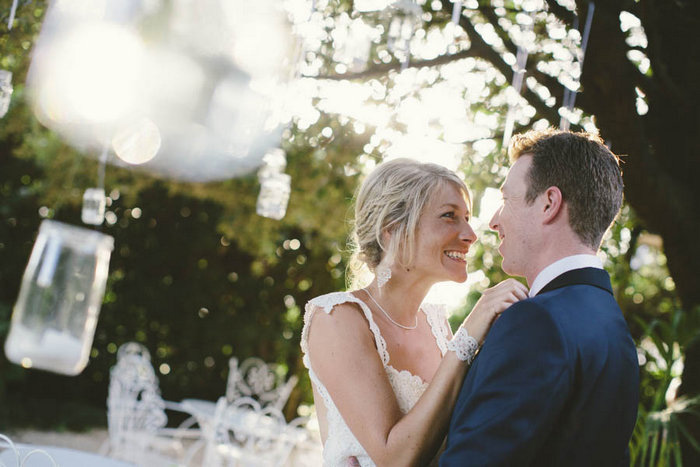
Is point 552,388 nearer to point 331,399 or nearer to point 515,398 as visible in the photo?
point 515,398

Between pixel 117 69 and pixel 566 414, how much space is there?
7.76 feet

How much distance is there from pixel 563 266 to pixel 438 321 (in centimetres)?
107

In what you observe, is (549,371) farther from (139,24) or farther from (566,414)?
(139,24)

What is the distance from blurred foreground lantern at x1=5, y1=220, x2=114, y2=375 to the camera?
1.79m

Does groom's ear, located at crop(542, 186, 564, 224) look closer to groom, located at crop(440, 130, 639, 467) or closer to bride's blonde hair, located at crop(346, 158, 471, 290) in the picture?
groom, located at crop(440, 130, 639, 467)

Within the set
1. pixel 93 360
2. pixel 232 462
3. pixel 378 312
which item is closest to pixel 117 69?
pixel 378 312

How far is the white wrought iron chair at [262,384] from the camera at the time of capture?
22.2 feet

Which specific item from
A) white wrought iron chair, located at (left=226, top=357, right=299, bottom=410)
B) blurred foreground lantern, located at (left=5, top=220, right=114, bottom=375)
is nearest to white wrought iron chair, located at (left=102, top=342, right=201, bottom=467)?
white wrought iron chair, located at (left=226, top=357, right=299, bottom=410)

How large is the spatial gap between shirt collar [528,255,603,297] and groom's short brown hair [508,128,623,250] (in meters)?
0.05

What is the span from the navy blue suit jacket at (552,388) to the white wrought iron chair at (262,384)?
17.6 ft

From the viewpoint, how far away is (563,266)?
1.50m

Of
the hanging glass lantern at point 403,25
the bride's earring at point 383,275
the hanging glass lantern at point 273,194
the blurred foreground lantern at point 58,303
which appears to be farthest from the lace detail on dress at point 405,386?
the hanging glass lantern at point 273,194

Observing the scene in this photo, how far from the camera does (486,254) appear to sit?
15.3 ft

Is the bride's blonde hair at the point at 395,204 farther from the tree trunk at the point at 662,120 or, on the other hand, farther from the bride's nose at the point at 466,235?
the tree trunk at the point at 662,120
